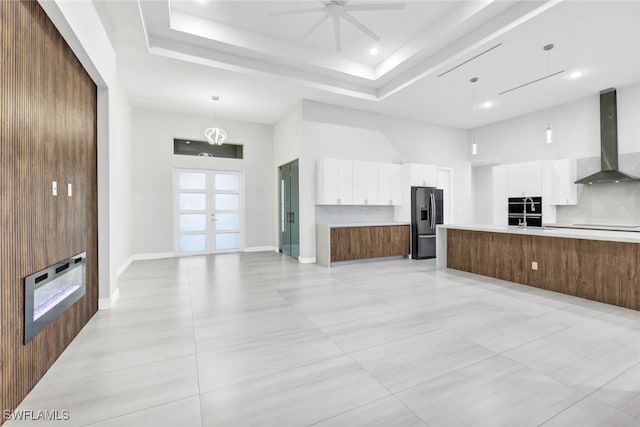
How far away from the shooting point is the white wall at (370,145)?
6227 millimetres

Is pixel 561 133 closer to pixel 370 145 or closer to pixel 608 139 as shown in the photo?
pixel 608 139

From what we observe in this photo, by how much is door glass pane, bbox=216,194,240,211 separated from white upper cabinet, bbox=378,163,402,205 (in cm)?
382

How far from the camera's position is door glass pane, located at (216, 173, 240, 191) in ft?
24.8

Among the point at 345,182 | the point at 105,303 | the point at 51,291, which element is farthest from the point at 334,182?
the point at 51,291

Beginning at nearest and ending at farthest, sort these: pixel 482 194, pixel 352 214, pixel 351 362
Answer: pixel 351 362 → pixel 352 214 → pixel 482 194

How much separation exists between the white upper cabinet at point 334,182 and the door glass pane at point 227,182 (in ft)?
8.82

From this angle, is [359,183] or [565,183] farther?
[359,183]

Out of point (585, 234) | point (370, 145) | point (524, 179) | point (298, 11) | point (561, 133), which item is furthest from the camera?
point (370, 145)

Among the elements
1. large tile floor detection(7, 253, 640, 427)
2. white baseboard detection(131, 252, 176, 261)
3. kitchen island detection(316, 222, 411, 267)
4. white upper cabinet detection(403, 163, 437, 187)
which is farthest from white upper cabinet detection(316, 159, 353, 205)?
white baseboard detection(131, 252, 176, 261)

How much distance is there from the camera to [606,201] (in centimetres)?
577

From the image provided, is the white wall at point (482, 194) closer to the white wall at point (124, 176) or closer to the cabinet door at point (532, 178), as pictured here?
the cabinet door at point (532, 178)

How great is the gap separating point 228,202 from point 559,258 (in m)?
6.92

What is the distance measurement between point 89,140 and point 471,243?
18.9ft

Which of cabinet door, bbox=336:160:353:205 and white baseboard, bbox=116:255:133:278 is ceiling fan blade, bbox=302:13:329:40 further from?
white baseboard, bbox=116:255:133:278
